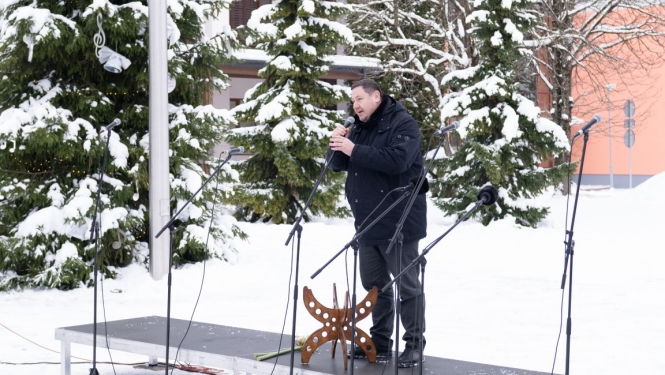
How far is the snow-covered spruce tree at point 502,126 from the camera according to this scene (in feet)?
50.1

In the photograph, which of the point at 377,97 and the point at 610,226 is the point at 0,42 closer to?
the point at 377,97

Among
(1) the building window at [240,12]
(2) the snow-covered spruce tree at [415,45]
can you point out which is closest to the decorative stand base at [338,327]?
(2) the snow-covered spruce tree at [415,45]

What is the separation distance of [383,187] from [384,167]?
0.74ft

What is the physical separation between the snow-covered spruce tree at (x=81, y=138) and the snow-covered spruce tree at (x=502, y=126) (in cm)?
583

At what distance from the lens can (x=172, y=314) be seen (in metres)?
8.31

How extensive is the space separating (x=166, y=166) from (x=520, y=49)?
25.7ft

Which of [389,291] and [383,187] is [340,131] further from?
[389,291]

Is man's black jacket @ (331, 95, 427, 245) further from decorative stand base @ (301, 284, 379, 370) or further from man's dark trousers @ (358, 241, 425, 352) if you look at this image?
decorative stand base @ (301, 284, 379, 370)

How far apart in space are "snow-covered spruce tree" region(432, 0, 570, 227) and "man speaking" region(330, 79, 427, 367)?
1023 centimetres

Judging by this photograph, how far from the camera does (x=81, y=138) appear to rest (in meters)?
9.86

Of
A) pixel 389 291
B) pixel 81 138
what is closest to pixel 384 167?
pixel 389 291

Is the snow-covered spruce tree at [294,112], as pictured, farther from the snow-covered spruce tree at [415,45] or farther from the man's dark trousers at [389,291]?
the man's dark trousers at [389,291]

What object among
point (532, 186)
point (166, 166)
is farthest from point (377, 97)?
point (532, 186)

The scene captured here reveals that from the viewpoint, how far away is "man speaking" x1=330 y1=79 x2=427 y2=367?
4848 mm
